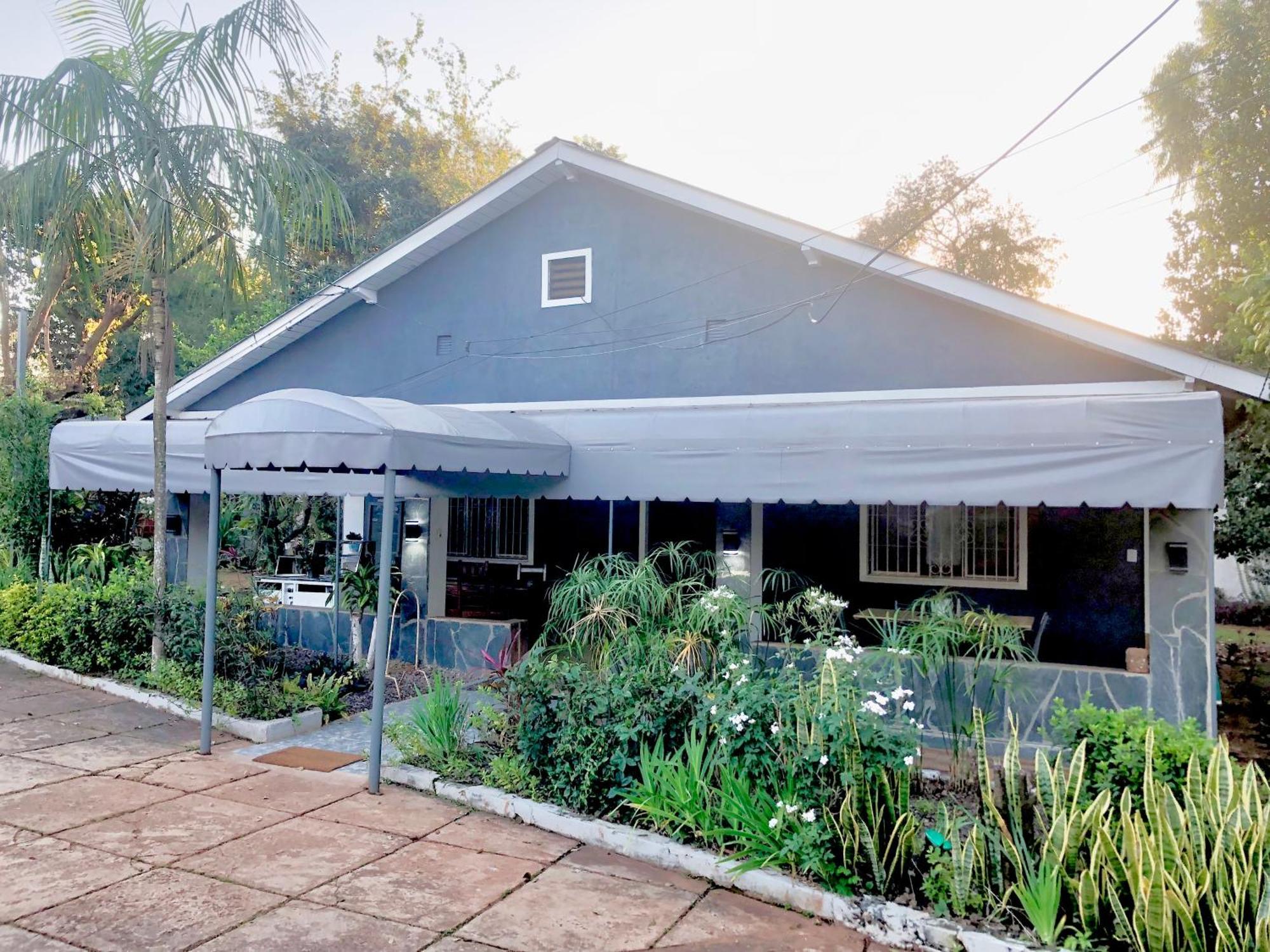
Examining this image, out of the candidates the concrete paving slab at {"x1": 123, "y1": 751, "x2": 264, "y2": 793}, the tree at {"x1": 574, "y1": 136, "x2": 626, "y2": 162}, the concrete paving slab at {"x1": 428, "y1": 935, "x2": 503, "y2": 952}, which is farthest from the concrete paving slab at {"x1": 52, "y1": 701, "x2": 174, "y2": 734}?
the tree at {"x1": 574, "y1": 136, "x2": 626, "y2": 162}

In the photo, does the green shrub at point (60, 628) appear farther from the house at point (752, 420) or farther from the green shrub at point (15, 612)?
the house at point (752, 420)

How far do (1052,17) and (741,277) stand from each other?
4.33 metres

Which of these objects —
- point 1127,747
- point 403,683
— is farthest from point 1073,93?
point 403,683

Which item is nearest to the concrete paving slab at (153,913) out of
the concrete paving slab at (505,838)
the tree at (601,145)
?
the concrete paving slab at (505,838)

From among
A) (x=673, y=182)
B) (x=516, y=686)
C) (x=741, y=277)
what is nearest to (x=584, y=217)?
(x=673, y=182)

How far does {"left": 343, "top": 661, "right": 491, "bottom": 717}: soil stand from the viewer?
9.52 meters

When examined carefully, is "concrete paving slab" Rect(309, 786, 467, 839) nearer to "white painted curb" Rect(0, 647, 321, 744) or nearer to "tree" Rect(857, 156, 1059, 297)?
"white painted curb" Rect(0, 647, 321, 744)

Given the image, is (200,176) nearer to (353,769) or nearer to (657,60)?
(353,769)

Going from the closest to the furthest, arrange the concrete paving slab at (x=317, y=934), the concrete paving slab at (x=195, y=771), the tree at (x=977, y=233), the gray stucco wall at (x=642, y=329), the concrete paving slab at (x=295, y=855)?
the concrete paving slab at (x=317, y=934), the concrete paving slab at (x=295, y=855), the concrete paving slab at (x=195, y=771), the gray stucco wall at (x=642, y=329), the tree at (x=977, y=233)

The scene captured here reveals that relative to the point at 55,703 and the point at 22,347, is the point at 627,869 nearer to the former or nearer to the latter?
the point at 55,703

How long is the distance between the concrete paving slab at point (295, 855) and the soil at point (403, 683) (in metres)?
2.74

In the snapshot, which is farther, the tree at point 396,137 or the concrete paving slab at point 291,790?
the tree at point 396,137

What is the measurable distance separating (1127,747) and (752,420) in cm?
467

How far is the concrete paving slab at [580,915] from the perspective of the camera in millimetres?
4535
